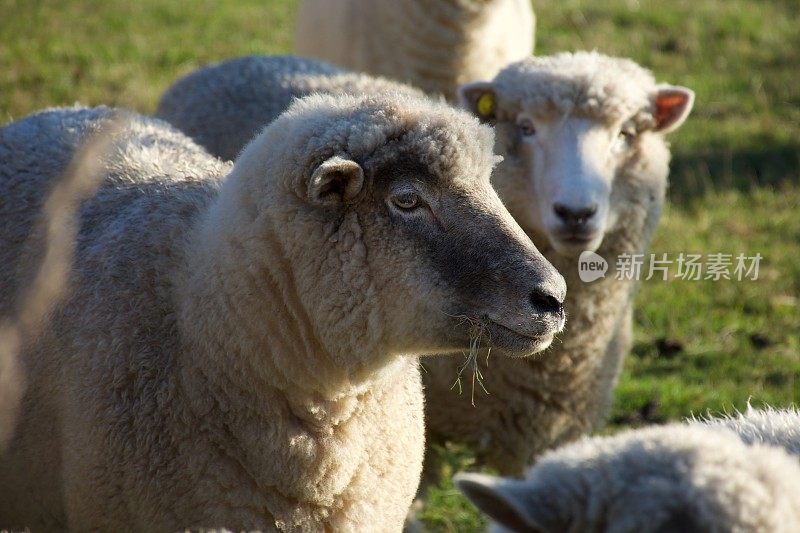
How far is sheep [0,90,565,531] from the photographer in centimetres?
301


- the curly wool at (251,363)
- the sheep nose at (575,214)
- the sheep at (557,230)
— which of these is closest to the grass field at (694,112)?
the sheep at (557,230)

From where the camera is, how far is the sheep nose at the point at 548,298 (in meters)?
2.92

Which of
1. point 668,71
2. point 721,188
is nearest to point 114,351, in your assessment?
point 721,188

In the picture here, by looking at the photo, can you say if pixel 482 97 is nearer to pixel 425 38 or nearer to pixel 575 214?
pixel 575 214

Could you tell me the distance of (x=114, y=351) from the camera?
3230mm

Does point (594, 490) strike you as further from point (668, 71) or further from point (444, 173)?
point (668, 71)

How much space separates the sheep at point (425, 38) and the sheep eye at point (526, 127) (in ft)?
4.78

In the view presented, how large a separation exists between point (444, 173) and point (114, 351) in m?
1.07

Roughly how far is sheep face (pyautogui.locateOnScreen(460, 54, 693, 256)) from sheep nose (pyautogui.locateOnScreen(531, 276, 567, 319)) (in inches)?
59.5

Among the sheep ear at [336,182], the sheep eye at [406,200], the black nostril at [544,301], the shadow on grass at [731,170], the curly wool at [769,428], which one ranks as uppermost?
the sheep ear at [336,182]

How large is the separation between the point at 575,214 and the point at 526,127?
63 centimetres

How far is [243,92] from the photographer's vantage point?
17.1ft

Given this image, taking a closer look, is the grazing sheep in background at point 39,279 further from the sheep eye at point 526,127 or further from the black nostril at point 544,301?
the sheep eye at point 526,127

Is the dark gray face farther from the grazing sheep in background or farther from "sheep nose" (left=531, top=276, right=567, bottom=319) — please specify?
the grazing sheep in background
